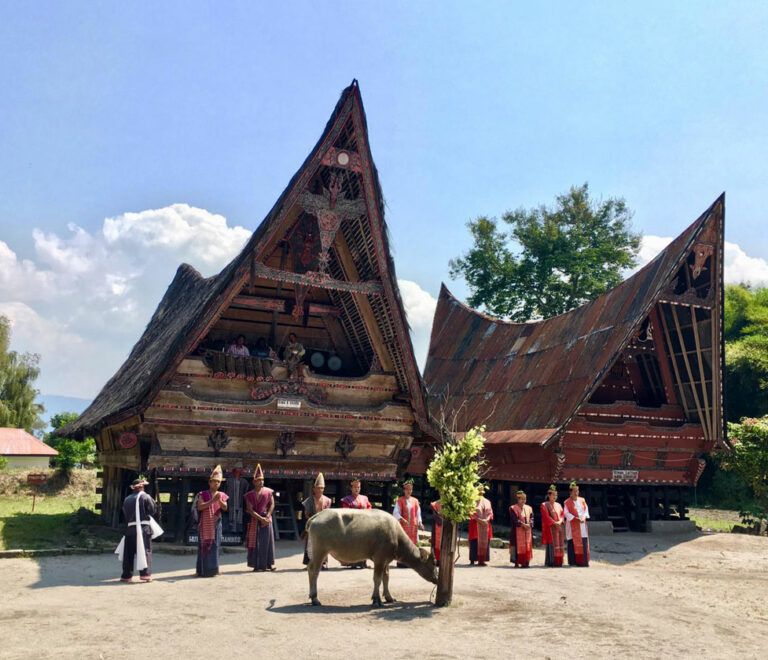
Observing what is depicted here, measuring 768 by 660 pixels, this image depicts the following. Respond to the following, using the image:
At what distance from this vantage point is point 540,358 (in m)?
25.6

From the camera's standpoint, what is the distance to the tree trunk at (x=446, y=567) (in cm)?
957

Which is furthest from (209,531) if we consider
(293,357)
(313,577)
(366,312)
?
(366,312)

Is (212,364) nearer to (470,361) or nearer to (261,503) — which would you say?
(261,503)

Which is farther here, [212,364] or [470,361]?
[470,361]

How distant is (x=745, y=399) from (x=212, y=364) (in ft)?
95.5

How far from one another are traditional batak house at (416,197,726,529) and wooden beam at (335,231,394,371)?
6.12 meters

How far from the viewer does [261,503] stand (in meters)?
12.5

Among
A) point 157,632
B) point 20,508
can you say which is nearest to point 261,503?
point 157,632

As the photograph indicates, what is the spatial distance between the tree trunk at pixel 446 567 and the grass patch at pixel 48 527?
8.44 metres

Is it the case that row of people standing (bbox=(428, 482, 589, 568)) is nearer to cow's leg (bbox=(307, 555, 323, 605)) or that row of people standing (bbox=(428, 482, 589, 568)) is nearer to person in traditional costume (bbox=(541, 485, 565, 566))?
person in traditional costume (bbox=(541, 485, 565, 566))

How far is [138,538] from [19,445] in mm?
34979

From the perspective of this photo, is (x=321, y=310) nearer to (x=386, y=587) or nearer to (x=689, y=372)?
(x=386, y=587)

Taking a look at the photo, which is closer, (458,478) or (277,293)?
(458,478)

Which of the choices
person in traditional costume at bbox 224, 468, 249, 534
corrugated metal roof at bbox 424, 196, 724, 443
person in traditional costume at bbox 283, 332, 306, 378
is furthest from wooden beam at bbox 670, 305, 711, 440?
person in traditional costume at bbox 224, 468, 249, 534
